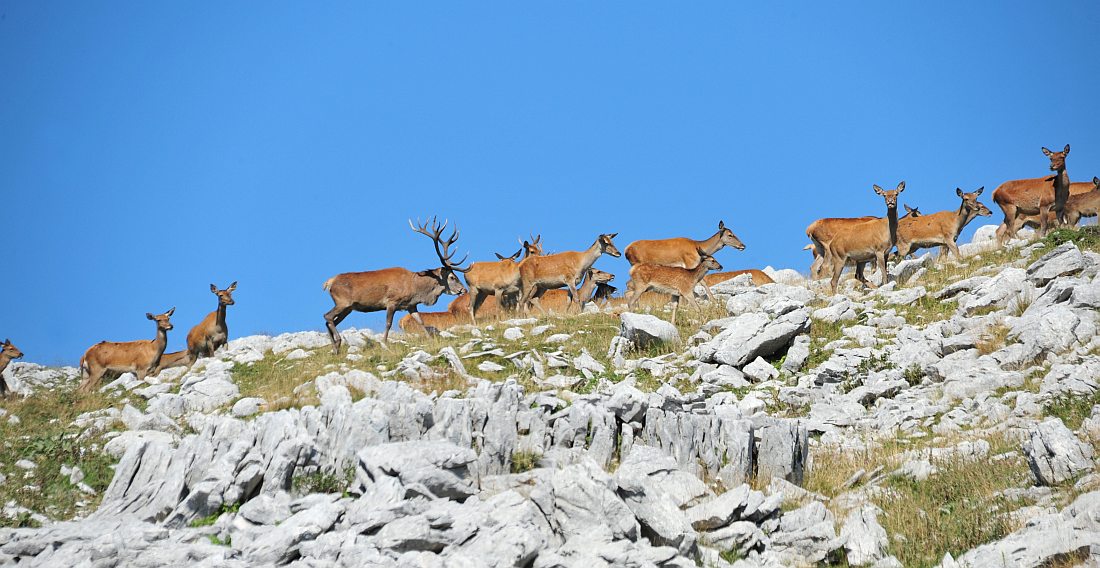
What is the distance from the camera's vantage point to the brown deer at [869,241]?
21.7 metres

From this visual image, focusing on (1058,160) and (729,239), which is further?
(729,239)

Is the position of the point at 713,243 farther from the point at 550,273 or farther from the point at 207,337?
the point at 207,337

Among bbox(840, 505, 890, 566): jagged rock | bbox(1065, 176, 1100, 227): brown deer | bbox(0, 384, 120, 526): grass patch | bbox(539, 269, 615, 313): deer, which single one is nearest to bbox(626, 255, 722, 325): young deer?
bbox(539, 269, 615, 313): deer

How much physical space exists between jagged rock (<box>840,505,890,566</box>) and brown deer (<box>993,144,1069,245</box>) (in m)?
17.5

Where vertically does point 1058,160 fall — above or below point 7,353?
above

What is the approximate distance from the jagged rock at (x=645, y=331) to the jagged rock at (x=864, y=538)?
8864 millimetres

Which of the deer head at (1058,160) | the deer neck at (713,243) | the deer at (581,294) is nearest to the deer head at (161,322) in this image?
the deer at (581,294)

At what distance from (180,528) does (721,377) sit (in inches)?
349

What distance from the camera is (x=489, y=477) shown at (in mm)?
10016

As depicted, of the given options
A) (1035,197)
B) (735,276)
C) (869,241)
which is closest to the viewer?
(869,241)

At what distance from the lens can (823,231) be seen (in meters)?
25.0

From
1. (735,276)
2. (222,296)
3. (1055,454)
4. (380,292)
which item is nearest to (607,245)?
(735,276)

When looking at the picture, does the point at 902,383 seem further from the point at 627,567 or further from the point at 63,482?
the point at 63,482

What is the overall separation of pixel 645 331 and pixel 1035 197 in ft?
42.3
